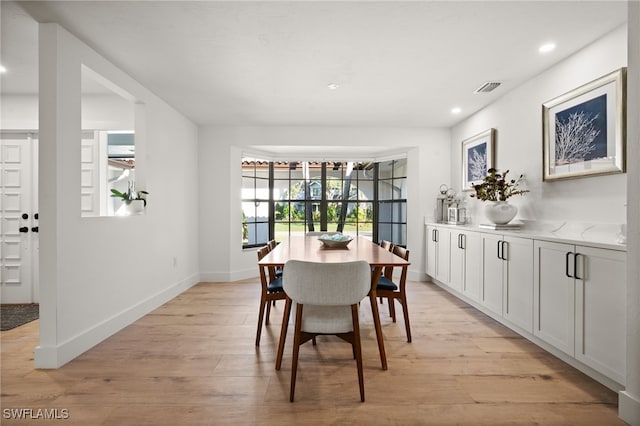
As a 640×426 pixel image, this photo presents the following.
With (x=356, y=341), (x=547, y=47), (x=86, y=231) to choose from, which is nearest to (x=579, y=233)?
(x=547, y=47)

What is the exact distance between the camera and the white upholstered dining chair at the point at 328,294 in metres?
1.86

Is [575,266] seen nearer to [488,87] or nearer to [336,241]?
[336,241]

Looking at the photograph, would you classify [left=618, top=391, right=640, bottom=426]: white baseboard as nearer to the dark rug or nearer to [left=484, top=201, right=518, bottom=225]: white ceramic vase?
[left=484, top=201, right=518, bottom=225]: white ceramic vase

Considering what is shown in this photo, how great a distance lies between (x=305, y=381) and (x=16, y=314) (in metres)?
3.43

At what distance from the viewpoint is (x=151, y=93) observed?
354cm

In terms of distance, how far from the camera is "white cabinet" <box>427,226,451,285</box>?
420 cm

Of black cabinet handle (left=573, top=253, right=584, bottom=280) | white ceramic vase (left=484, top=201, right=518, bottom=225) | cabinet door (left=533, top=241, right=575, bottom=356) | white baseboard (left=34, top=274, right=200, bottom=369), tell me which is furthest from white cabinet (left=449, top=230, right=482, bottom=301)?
white baseboard (left=34, top=274, right=200, bottom=369)

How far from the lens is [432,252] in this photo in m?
4.69

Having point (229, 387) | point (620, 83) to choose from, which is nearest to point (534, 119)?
point (620, 83)

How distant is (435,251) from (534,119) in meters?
2.14

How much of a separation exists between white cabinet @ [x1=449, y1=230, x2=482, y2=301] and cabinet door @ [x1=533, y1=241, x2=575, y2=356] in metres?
0.87

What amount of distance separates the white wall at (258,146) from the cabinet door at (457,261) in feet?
3.25

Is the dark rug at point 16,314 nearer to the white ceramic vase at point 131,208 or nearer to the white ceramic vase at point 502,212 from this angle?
the white ceramic vase at point 131,208

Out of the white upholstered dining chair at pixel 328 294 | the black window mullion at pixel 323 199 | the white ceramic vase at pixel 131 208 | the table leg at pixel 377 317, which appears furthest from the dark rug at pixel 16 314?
the black window mullion at pixel 323 199
